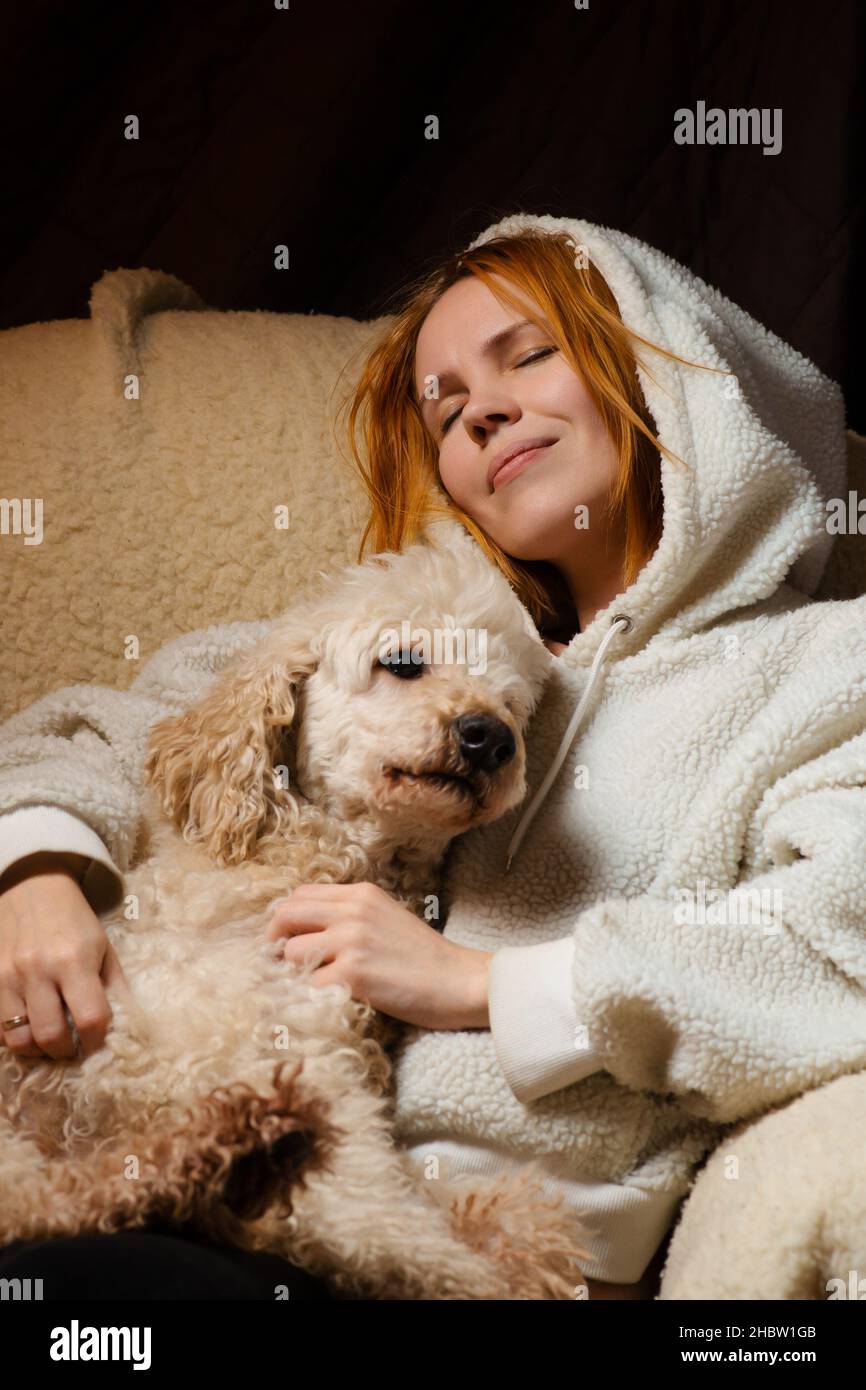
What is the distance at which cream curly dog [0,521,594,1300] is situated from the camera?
92 centimetres

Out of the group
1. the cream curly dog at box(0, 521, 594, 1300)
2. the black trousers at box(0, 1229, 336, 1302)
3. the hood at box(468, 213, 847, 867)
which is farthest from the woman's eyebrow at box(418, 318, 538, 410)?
the black trousers at box(0, 1229, 336, 1302)

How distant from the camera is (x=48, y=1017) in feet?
3.60

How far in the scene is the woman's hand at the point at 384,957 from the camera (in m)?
1.14

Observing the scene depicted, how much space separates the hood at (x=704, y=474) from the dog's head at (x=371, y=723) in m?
0.17

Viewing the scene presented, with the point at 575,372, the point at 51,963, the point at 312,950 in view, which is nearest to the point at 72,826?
the point at 51,963

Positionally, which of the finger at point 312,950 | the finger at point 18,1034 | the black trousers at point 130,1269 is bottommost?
the black trousers at point 130,1269

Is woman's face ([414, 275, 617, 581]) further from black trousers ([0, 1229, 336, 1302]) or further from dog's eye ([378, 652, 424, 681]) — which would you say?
black trousers ([0, 1229, 336, 1302])

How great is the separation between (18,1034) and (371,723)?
1.41 feet

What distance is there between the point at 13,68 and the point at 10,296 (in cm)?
35

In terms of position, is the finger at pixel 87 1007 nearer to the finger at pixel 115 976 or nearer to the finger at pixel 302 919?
the finger at pixel 115 976

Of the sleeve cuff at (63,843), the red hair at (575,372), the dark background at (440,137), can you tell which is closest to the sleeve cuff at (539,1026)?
the sleeve cuff at (63,843)

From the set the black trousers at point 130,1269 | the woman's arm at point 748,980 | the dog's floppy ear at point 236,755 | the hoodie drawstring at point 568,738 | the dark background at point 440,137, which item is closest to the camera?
the black trousers at point 130,1269

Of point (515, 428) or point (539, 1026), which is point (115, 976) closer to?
point (539, 1026)
